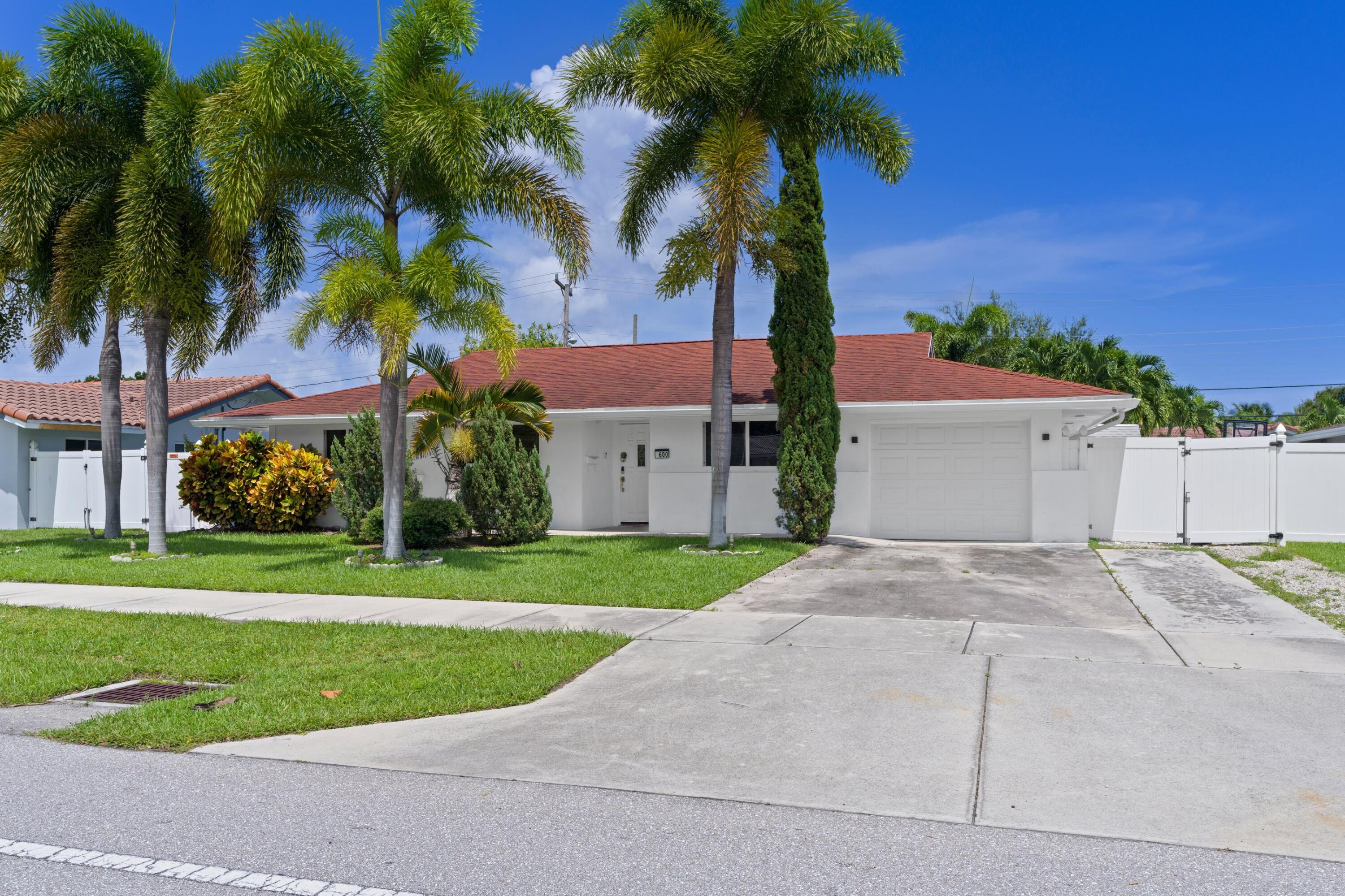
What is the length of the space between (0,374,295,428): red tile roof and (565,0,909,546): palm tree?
40.5 ft

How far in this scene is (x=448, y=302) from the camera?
1248 centimetres

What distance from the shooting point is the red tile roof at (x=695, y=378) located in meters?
16.8

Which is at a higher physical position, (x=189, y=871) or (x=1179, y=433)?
(x=1179, y=433)

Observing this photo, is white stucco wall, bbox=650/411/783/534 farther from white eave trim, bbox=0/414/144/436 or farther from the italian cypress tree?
white eave trim, bbox=0/414/144/436

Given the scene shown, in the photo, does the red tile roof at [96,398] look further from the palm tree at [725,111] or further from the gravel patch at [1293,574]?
the gravel patch at [1293,574]

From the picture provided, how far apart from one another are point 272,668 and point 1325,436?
98.8 feet

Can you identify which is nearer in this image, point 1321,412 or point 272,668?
point 272,668

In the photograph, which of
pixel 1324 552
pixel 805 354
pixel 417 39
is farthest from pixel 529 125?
pixel 1324 552

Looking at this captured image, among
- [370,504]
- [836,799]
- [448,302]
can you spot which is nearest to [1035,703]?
[836,799]

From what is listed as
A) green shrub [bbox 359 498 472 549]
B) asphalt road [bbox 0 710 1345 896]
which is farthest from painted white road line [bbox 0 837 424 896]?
green shrub [bbox 359 498 472 549]

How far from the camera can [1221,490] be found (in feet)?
53.5

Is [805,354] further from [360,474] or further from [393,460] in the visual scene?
[360,474]

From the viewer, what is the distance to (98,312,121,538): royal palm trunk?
58.5ft

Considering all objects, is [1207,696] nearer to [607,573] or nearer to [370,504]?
[607,573]
